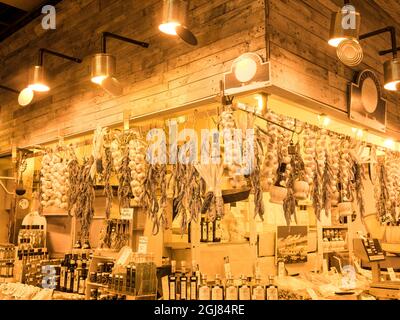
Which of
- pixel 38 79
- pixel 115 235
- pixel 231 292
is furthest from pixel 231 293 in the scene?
pixel 38 79

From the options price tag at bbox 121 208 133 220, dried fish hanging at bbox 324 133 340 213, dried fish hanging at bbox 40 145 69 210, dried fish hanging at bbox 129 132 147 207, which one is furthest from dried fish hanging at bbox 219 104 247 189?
dried fish hanging at bbox 40 145 69 210

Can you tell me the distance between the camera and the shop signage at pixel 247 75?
9.73 feet

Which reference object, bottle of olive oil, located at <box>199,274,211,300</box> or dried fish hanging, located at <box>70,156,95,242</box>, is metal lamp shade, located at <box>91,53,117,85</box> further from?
bottle of olive oil, located at <box>199,274,211,300</box>

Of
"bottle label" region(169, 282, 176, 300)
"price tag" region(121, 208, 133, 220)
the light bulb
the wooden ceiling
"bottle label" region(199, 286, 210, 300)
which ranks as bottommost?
"bottle label" region(169, 282, 176, 300)

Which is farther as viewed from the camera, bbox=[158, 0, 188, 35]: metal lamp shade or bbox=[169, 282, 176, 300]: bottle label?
bbox=[169, 282, 176, 300]: bottle label

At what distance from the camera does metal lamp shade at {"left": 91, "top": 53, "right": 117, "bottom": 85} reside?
3619 millimetres

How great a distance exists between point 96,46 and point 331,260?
15.8 feet

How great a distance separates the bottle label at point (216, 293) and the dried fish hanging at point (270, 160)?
3.12ft

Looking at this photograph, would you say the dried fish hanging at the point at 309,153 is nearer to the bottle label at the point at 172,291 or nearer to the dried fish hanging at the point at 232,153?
the dried fish hanging at the point at 232,153

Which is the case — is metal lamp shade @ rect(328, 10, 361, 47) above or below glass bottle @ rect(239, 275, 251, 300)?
above

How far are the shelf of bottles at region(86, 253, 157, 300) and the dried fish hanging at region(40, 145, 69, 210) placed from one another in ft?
3.04

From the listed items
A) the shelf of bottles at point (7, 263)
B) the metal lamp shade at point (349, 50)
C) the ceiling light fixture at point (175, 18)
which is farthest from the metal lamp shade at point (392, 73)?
the shelf of bottles at point (7, 263)

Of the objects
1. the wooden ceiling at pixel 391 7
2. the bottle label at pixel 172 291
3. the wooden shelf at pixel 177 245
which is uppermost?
the wooden ceiling at pixel 391 7

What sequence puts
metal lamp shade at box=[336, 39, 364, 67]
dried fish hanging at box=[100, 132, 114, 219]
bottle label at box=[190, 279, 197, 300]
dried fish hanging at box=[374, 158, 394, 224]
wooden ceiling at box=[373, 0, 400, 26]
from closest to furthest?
metal lamp shade at box=[336, 39, 364, 67]
bottle label at box=[190, 279, 197, 300]
dried fish hanging at box=[100, 132, 114, 219]
dried fish hanging at box=[374, 158, 394, 224]
wooden ceiling at box=[373, 0, 400, 26]
